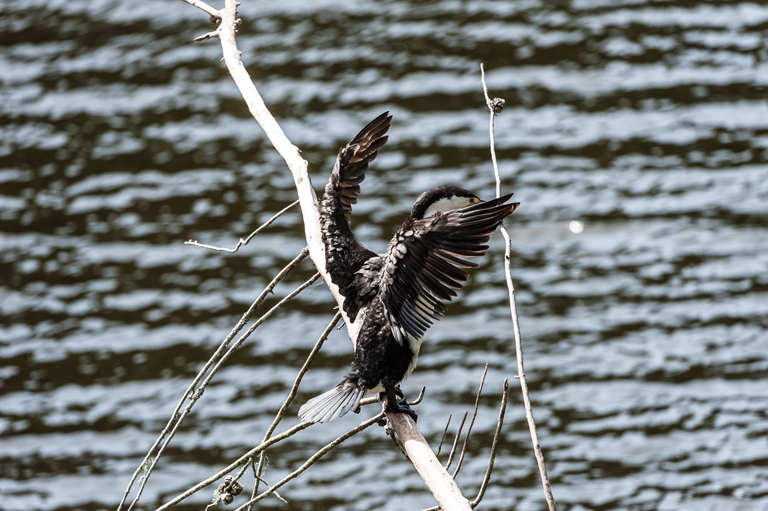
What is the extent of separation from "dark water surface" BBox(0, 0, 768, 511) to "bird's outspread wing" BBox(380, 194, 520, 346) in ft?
10.1

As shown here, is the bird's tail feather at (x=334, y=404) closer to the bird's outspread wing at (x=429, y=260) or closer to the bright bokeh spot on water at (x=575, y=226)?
the bird's outspread wing at (x=429, y=260)

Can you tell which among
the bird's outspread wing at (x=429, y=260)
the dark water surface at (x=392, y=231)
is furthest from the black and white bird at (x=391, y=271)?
the dark water surface at (x=392, y=231)

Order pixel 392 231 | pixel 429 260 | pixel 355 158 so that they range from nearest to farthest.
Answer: pixel 429 260
pixel 355 158
pixel 392 231

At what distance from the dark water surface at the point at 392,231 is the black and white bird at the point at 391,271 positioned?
2.83 meters

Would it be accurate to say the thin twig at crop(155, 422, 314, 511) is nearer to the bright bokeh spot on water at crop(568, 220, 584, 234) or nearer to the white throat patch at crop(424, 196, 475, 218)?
the white throat patch at crop(424, 196, 475, 218)

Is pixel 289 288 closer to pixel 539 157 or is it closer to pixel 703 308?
pixel 539 157

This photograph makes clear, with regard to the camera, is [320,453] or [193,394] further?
[193,394]

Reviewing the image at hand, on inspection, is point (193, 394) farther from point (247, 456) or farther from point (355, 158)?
point (355, 158)

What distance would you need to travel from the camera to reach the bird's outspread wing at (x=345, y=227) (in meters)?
3.72

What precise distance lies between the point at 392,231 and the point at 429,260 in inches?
199

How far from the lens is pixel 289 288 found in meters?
8.37

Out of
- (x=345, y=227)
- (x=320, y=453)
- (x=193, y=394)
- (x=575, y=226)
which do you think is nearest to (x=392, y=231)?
(x=575, y=226)

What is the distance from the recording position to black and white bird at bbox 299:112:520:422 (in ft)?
10.7

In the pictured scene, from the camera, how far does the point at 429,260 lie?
3318 millimetres
